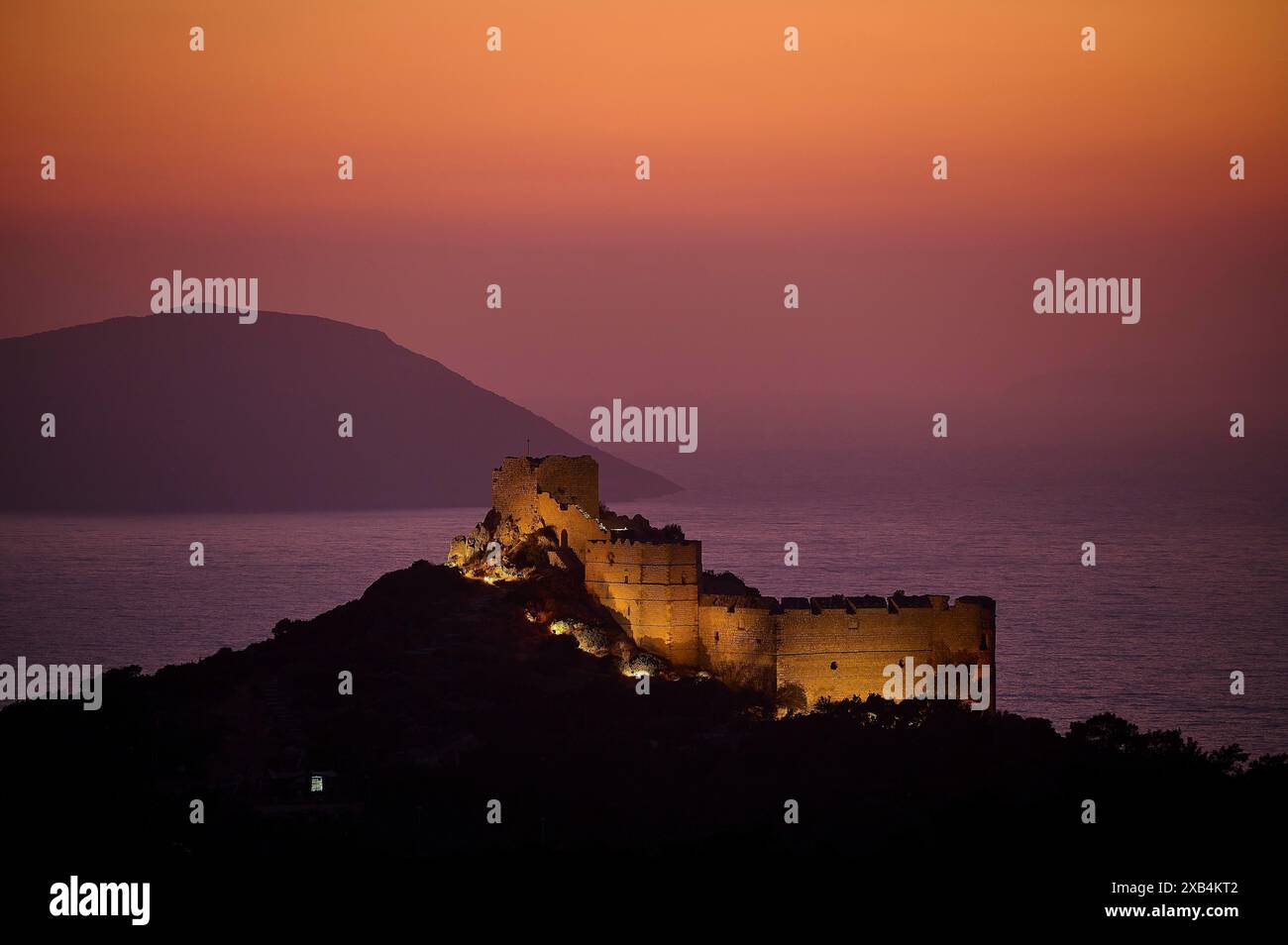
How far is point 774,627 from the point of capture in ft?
271

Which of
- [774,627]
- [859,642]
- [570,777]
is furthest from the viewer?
[859,642]

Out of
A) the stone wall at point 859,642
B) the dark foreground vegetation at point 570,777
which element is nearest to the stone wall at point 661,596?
the dark foreground vegetation at point 570,777

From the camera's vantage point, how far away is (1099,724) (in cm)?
8912

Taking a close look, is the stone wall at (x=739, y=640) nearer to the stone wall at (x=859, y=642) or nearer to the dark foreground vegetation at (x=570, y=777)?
the stone wall at (x=859, y=642)

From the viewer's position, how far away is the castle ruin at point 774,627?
82625 mm

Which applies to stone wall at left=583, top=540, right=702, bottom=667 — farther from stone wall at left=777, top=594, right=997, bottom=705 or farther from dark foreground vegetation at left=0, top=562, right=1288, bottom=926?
stone wall at left=777, top=594, right=997, bottom=705

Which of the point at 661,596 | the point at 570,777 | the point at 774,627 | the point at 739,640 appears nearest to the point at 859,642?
the point at 774,627

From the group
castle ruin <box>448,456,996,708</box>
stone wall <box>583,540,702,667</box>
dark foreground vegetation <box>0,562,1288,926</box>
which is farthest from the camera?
stone wall <box>583,540,702,667</box>

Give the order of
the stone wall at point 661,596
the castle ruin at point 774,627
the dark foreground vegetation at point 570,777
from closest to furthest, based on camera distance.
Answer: the dark foreground vegetation at point 570,777, the castle ruin at point 774,627, the stone wall at point 661,596

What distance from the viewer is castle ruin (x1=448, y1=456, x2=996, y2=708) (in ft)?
271

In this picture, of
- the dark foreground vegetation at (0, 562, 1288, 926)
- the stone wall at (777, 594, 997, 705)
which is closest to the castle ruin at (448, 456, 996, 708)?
the stone wall at (777, 594, 997, 705)

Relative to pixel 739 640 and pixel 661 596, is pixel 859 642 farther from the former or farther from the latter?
pixel 661 596

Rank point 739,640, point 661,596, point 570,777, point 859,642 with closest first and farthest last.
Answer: point 570,777
point 859,642
point 739,640
point 661,596
